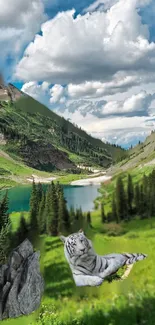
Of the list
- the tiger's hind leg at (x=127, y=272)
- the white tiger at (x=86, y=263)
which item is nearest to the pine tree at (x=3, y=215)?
the white tiger at (x=86, y=263)

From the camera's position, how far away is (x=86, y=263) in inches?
760

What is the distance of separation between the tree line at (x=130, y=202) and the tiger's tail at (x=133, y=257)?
12.5 ft

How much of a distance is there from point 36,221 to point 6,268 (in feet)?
15.3

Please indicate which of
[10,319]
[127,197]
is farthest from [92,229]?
[10,319]

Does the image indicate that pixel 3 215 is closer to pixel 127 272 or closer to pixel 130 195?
pixel 127 272

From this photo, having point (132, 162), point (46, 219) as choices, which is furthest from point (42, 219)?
point (132, 162)

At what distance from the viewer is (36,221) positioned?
2325cm

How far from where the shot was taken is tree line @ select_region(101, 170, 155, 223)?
2417 centimetres

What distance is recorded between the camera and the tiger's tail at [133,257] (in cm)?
2000

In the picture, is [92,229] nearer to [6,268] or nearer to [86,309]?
[6,268]

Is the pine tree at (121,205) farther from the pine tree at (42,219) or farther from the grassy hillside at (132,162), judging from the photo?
the pine tree at (42,219)

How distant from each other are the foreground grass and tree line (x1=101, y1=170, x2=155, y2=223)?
0.62 m

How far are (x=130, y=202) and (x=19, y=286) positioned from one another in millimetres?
9789

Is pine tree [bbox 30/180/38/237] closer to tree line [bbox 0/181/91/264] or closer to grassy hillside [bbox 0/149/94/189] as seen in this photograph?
tree line [bbox 0/181/91/264]
